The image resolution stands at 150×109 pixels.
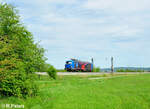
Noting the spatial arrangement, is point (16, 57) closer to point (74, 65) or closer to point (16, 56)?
point (16, 56)

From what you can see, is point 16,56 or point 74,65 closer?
point 16,56

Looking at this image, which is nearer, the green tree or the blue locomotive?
the green tree

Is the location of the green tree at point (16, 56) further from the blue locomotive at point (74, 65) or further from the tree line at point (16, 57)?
the blue locomotive at point (74, 65)

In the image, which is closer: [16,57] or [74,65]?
[16,57]

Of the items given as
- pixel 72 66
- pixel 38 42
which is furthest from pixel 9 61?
pixel 72 66

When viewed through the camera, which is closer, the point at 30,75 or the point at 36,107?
the point at 36,107

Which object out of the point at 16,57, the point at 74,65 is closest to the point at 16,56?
the point at 16,57

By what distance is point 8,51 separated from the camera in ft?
42.4

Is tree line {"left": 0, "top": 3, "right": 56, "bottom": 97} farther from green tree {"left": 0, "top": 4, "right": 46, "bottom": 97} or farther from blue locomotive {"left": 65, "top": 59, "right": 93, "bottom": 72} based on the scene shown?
blue locomotive {"left": 65, "top": 59, "right": 93, "bottom": 72}

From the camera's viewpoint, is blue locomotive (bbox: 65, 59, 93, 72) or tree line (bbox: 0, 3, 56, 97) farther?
blue locomotive (bbox: 65, 59, 93, 72)

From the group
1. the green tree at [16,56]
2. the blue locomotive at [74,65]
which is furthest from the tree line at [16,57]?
the blue locomotive at [74,65]

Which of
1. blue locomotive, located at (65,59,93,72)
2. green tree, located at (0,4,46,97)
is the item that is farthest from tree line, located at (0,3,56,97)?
blue locomotive, located at (65,59,93,72)

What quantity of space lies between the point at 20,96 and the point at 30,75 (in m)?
1.61

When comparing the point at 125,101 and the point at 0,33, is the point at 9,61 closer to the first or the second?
the point at 0,33
